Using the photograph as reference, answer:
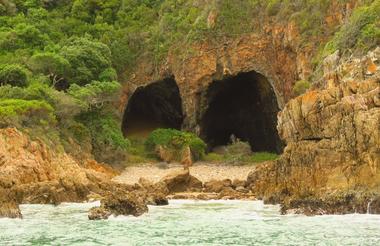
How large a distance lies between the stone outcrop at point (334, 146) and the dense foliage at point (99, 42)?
279 inches

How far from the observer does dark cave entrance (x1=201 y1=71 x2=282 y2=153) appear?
207 feet

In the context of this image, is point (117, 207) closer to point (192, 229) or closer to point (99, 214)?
point (99, 214)

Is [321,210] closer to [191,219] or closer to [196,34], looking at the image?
[191,219]

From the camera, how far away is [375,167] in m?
28.9

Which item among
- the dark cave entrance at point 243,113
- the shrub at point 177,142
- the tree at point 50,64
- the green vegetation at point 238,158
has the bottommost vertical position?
the green vegetation at point 238,158

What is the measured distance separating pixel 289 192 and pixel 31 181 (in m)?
14.9

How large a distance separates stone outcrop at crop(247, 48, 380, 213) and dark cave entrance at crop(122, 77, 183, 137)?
99.3ft

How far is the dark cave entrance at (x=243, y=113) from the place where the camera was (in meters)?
63.2

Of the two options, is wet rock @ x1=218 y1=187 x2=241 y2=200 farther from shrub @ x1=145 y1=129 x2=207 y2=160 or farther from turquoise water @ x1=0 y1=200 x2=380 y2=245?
shrub @ x1=145 y1=129 x2=207 y2=160

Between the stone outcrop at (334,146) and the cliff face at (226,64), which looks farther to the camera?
the cliff face at (226,64)

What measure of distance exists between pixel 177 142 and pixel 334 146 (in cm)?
2685

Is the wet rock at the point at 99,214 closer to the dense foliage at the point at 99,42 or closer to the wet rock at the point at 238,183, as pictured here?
the dense foliage at the point at 99,42

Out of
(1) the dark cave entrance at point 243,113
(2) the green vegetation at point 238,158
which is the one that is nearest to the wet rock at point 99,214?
(2) the green vegetation at point 238,158

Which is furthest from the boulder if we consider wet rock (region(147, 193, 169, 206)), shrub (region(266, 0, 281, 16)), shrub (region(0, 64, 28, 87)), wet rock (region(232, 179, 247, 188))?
shrub (region(266, 0, 281, 16))
